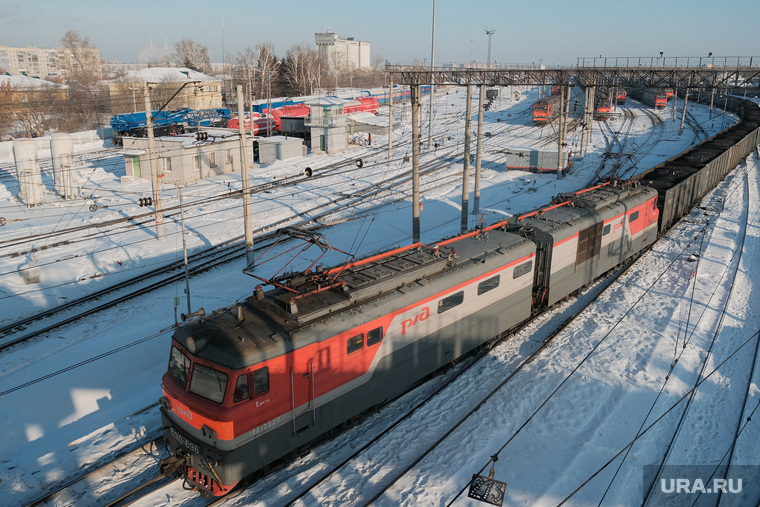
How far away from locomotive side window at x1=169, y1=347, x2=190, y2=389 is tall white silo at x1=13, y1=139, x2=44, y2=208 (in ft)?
106

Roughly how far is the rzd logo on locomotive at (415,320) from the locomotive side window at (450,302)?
1.86 ft

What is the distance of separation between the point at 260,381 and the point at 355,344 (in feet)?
8.32

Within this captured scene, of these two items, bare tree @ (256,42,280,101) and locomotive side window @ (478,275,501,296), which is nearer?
locomotive side window @ (478,275,501,296)

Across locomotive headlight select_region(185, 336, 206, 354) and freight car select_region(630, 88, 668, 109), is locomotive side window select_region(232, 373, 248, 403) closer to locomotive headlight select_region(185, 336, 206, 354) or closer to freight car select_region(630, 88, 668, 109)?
locomotive headlight select_region(185, 336, 206, 354)

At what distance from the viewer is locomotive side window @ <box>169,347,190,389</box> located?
11.7m

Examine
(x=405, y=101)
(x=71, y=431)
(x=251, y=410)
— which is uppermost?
(x=405, y=101)

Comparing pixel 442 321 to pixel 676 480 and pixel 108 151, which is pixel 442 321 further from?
pixel 108 151

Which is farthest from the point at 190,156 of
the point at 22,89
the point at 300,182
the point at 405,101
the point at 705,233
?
the point at 405,101

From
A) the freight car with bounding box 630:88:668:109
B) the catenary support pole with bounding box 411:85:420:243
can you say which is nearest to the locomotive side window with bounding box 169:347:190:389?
the catenary support pole with bounding box 411:85:420:243

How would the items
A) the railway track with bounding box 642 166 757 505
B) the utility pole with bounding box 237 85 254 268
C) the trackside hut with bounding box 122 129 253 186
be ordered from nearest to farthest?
the railway track with bounding box 642 166 757 505 < the utility pole with bounding box 237 85 254 268 < the trackside hut with bounding box 122 129 253 186

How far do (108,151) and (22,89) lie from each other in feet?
101

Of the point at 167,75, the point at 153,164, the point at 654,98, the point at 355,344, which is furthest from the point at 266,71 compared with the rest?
the point at 355,344

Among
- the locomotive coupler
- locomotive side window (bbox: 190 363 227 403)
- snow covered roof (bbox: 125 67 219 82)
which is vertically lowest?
the locomotive coupler

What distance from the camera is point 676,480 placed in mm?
12523
